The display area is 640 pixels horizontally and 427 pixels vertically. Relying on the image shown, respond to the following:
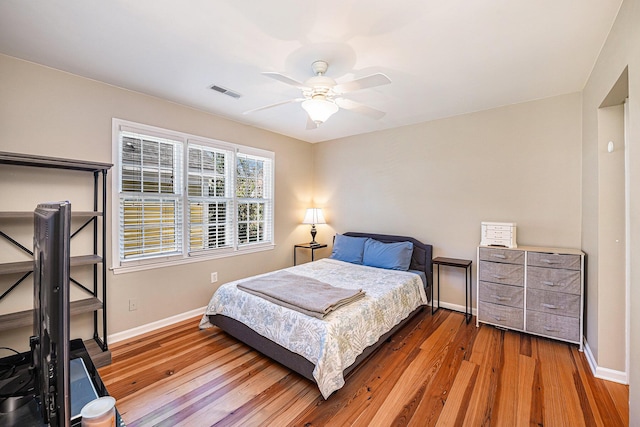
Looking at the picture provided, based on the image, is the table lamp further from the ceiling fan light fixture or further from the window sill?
the ceiling fan light fixture

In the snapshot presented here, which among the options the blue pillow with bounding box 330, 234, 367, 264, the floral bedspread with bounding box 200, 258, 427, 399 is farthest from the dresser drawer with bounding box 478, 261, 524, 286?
the blue pillow with bounding box 330, 234, 367, 264

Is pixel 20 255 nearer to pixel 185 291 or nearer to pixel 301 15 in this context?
pixel 185 291

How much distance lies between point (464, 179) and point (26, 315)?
462 cm

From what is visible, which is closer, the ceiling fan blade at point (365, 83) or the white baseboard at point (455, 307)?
the ceiling fan blade at point (365, 83)

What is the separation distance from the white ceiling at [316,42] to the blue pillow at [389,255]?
1889 mm

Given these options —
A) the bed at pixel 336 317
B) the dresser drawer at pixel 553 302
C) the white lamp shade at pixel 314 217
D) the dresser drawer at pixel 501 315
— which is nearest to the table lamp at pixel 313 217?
the white lamp shade at pixel 314 217

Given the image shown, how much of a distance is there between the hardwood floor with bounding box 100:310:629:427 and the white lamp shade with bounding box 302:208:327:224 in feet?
7.79

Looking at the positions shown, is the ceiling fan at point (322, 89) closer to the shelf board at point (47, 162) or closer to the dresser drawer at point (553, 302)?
the shelf board at point (47, 162)

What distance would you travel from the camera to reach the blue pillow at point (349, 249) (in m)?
4.15

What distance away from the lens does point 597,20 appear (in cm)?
184

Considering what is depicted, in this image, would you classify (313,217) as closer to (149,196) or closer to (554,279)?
(149,196)

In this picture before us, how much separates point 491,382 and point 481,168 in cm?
239

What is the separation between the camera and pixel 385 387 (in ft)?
7.13

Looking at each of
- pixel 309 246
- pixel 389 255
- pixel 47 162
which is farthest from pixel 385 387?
pixel 47 162
